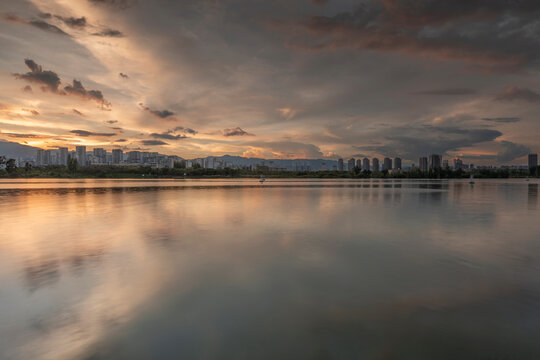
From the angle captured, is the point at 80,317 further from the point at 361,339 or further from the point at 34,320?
the point at 361,339

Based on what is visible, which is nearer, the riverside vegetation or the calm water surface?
the calm water surface

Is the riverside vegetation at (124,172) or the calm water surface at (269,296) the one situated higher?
the riverside vegetation at (124,172)

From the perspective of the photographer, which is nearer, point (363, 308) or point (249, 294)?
point (363, 308)

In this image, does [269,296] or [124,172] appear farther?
[124,172]

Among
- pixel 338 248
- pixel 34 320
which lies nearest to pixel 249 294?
pixel 34 320

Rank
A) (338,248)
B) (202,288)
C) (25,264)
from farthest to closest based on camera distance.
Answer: (338,248), (25,264), (202,288)

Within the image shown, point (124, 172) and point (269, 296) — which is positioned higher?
point (124, 172)

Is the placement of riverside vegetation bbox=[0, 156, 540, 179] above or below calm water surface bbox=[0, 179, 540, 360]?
above

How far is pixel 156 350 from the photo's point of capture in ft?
14.6

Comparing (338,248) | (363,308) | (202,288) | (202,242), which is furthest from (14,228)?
(363,308)

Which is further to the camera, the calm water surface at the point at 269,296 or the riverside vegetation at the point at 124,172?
the riverside vegetation at the point at 124,172

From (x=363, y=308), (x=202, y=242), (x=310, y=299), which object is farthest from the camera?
(x=202, y=242)

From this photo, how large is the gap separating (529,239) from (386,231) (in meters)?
5.83

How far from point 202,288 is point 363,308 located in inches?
146
